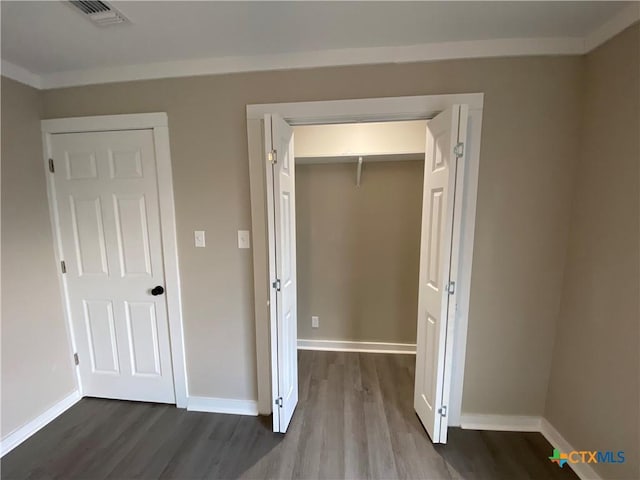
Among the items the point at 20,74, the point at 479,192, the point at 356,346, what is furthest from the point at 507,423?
the point at 20,74

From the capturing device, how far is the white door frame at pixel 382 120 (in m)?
1.61

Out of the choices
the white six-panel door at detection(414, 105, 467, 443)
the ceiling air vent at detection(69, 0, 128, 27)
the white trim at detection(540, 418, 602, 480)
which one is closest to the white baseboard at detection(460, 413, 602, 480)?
the white trim at detection(540, 418, 602, 480)

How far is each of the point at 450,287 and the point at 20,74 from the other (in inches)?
121

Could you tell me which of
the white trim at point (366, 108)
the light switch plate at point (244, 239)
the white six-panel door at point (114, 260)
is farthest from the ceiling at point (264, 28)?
the light switch plate at point (244, 239)

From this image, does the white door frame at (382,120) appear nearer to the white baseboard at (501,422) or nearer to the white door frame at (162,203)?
the white baseboard at (501,422)

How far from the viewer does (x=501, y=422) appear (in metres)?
1.83

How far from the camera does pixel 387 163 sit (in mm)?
2645

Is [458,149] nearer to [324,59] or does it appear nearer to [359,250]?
[324,59]

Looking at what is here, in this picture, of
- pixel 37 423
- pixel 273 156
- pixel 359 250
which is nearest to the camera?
pixel 273 156

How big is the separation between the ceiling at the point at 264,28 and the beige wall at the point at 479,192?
131mm

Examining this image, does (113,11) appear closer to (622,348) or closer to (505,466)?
(622,348)

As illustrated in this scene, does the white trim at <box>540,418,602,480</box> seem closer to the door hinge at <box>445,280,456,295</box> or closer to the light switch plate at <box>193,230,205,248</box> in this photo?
the door hinge at <box>445,280,456,295</box>

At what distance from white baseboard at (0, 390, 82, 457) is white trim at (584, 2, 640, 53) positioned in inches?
165

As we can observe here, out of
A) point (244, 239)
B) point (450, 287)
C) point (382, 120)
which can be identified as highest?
point (382, 120)
